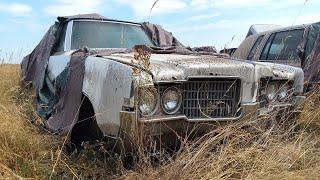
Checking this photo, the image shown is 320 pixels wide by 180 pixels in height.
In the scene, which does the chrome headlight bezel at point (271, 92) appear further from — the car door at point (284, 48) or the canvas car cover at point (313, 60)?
the car door at point (284, 48)

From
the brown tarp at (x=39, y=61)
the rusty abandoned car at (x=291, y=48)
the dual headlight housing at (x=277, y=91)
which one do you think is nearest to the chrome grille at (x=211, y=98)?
the dual headlight housing at (x=277, y=91)

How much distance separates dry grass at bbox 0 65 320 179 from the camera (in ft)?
10.9

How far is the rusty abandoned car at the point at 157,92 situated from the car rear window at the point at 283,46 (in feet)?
10.4

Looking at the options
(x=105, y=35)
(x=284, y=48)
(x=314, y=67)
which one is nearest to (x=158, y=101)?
(x=105, y=35)

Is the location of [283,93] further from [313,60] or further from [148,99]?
[313,60]

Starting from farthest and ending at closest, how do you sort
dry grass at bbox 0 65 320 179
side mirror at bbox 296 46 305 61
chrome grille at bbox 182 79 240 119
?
side mirror at bbox 296 46 305 61 → chrome grille at bbox 182 79 240 119 → dry grass at bbox 0 65 320 179

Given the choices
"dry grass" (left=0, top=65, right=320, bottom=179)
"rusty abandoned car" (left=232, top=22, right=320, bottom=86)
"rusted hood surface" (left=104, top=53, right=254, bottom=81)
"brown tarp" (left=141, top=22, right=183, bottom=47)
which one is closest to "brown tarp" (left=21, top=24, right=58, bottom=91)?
"brown tarp" (left=141, top=22, right=183, bottom=47)

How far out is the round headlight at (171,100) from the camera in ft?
11.5

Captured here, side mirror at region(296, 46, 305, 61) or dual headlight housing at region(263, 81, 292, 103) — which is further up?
side mirror at region(296, 46, 305, 61)

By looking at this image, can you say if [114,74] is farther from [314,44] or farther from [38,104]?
[314,44]

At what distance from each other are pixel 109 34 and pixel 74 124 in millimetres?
1642

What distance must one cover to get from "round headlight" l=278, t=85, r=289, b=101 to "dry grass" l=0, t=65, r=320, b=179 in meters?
0.29

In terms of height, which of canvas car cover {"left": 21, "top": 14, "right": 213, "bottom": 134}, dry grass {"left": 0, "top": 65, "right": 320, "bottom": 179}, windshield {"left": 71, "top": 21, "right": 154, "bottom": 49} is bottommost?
dry grass {"left": 0, "top": 65, "right": 320, "bottom": 179}

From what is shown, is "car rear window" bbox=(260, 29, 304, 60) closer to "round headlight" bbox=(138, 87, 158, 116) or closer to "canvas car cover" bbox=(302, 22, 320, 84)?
"canvas car cover" bbox=(302, 22, 320, 84)
